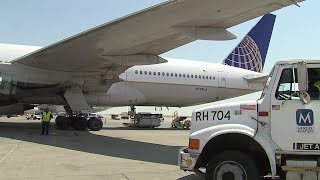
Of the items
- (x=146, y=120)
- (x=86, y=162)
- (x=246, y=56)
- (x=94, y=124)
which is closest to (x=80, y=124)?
(x=94, y=124)

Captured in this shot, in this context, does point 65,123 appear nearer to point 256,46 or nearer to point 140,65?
point 140,65

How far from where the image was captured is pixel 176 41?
14.2 meters

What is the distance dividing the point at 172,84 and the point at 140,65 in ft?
22.3

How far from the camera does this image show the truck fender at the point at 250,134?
5823 mm

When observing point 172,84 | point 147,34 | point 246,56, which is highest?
point 246,56

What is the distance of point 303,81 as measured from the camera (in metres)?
5.68

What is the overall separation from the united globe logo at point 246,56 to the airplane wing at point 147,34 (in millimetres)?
11060

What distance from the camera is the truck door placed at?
5.80m

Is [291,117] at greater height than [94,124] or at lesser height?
greater

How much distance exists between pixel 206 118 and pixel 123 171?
2.48 m

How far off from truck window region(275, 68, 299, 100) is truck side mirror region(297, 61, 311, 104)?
0.48 feet

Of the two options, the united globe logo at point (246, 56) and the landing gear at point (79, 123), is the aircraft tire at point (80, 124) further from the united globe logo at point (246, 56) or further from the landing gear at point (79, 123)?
the united globe logo at point (246, 56)

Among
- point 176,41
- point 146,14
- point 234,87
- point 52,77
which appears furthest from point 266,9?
point 234,87

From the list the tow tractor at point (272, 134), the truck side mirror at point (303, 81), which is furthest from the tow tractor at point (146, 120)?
the truck side mirror at point (303, 81)
